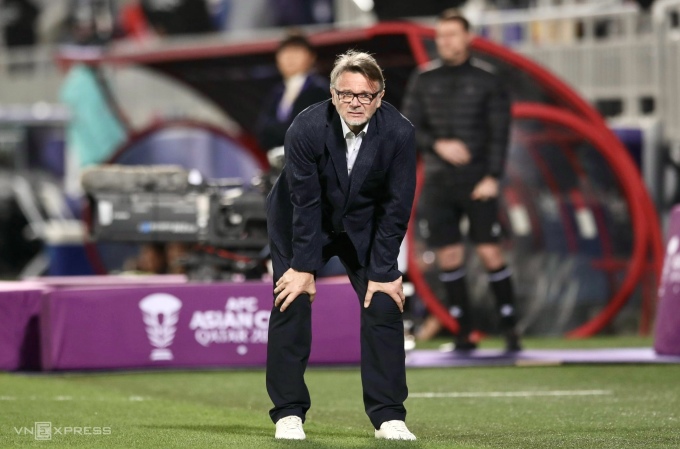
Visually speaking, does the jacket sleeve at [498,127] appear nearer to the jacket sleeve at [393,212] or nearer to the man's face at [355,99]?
the jacket sleeve at [393,212]

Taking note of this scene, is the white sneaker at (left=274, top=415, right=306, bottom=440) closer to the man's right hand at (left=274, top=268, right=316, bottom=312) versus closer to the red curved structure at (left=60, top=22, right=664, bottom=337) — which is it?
the man's right hand at (left=274, top=268, right=316, bottom=312)

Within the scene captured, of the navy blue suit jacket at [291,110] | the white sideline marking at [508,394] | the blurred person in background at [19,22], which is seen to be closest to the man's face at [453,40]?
the navy blue suit jacket at [291,110]

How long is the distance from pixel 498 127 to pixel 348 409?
127 inches

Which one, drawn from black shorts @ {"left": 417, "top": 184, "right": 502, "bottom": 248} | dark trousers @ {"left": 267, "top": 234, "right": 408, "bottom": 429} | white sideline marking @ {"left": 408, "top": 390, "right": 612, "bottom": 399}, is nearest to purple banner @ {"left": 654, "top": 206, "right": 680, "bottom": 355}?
black shorts @ {"left": 417, "top": 184, "right": 502, "bottom": 248}

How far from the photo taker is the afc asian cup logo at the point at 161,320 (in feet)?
31.9

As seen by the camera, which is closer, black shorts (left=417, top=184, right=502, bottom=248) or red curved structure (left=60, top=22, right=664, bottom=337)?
black shorts (left=417, top=184, right=502, bottom=248)

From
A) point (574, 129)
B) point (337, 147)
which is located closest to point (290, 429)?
point (337, 147)

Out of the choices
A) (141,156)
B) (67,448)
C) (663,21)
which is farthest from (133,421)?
(141,156)

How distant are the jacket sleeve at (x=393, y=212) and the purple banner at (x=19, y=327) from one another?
13.0 ft

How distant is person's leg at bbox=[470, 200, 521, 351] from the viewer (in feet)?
34.2

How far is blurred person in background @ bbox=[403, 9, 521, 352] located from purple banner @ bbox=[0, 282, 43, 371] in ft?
8.70

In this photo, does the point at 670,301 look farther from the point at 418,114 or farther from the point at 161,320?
the point at 161,320

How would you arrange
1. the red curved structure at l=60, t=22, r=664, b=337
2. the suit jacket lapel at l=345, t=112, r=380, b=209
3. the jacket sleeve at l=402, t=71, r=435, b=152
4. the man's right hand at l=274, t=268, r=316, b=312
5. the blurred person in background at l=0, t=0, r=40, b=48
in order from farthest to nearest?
the blurred person in background at l=0, t=0, r=40, b=48 → the red curved structure at l=60, t=22, r=664, b=337 → the jacket sleeve at l=402, t=71, r=435, b=152 → the man's right hand at l=274, t=268, r=316, b=312 → the suit jacket lapel at l=345, t=112, r=380, b=209

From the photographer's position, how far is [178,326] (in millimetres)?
9773
